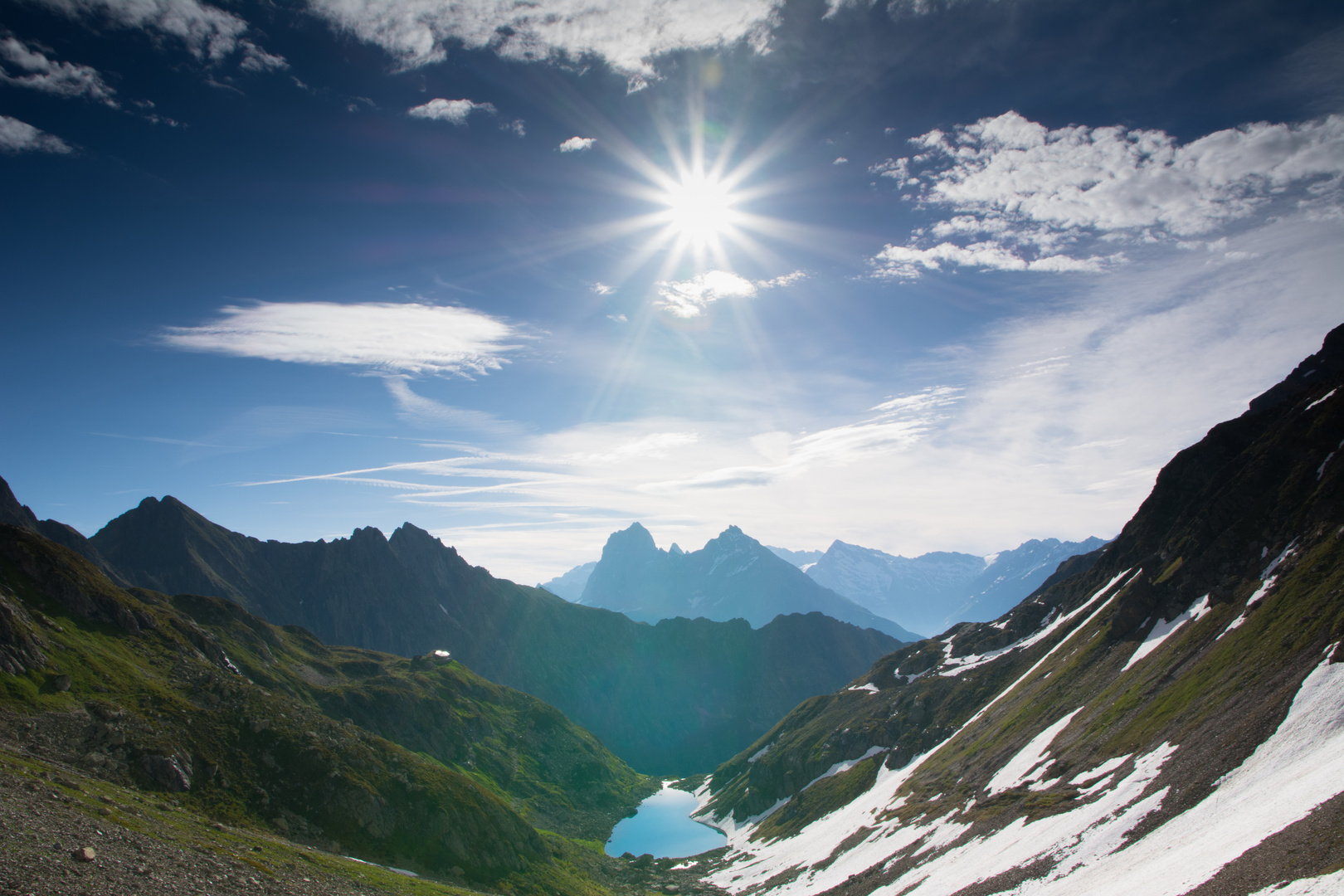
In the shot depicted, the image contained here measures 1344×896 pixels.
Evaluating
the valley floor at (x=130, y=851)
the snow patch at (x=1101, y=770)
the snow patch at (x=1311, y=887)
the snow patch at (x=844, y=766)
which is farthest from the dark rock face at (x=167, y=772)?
the snow patch at (x=844, y=766)

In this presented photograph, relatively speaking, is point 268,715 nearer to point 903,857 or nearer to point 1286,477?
point 903,857

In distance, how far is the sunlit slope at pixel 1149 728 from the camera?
44000 mm

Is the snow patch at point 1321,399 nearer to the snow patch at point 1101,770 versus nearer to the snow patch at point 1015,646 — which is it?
the snow patch at point 1015,646

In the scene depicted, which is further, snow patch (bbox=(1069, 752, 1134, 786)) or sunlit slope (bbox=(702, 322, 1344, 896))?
snow patch (bbox=(1069, 752, 1134, 786))

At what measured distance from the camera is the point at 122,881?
34656mm

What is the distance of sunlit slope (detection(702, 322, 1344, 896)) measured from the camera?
44000mm

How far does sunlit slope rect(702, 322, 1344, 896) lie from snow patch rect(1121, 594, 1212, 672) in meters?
0.52

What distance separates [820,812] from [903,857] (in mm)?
63791

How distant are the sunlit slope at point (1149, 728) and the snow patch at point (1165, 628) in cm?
52

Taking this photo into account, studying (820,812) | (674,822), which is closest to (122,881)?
(820,812)

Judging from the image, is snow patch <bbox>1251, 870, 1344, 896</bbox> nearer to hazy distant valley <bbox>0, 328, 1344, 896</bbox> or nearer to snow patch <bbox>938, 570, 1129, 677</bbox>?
hazy distant valley <bbox>0, 328, 1344, 896</bbox>

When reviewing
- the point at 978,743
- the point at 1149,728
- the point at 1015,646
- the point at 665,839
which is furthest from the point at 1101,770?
the point at 665,839

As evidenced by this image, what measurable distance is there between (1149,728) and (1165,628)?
106 feet

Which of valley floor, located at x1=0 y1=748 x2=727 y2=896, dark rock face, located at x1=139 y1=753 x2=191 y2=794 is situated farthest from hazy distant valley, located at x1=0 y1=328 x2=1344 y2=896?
valley floor, located at x1=0 y1=748 x2=727 y2=896
